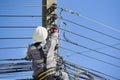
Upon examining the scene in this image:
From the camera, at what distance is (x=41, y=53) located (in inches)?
283

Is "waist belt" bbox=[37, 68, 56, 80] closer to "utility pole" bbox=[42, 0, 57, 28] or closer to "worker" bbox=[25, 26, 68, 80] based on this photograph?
"worker" bbox=[25, 26, 68, 80]

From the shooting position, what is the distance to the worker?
709 centimetres

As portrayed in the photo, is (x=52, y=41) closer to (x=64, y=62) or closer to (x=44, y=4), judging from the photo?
(x=64, y=62)

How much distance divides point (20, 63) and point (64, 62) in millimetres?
1250

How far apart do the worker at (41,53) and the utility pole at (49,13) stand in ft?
4.76

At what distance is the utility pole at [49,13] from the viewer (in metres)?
8.83

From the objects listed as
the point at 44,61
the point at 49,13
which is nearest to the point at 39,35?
the point at 44,61

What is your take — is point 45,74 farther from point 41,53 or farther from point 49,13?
point 49,13

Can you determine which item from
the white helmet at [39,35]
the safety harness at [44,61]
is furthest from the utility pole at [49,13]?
the safety harness at [44,61]

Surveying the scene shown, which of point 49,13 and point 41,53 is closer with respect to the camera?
point 41,53

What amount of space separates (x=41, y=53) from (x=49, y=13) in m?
2.04

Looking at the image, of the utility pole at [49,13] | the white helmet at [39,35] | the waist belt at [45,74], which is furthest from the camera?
the utility pole at [49,13]

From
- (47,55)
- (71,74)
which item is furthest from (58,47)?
(47,55)

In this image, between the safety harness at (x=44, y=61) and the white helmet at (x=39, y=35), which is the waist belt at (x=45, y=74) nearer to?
the safety harness at (x=44, y=61)
